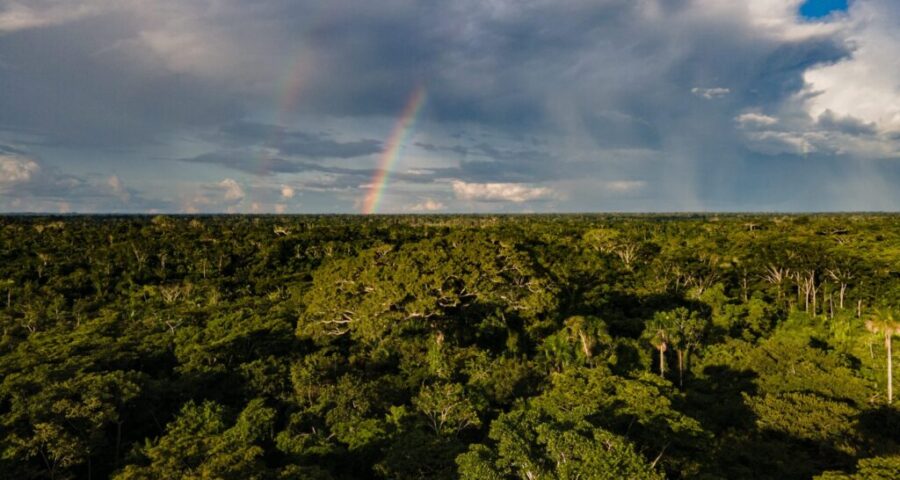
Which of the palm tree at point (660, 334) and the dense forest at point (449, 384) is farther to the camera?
the palm tree at point (660, 334)

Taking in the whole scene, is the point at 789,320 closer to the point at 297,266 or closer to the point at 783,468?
the point at 783,468

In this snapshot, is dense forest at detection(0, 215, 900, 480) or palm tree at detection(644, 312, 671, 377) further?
palm tree at detection(644, 312, 671, 377)

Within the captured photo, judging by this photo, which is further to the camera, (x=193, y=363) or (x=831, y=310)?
(x=831, y=310)

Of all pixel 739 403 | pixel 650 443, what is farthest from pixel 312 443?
pixel 739 403

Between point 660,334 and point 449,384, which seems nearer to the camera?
point 449,384

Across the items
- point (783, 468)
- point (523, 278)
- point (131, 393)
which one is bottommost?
point (783, 468)

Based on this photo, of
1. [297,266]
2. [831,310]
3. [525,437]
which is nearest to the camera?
[525,437]

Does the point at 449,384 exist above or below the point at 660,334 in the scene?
above

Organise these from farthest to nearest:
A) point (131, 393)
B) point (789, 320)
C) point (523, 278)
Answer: point (789, 320)
point (523, 278)
point (131, 393)
